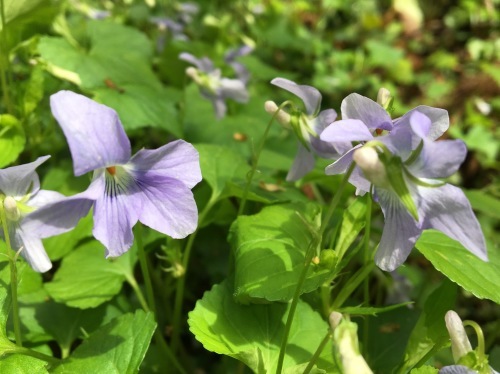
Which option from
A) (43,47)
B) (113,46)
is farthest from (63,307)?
(113,46)

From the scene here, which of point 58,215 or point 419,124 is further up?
point 419,124

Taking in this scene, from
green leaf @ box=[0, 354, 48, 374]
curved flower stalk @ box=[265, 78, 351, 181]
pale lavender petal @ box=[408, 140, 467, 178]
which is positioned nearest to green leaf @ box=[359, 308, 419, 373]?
curved flower stalk @ box=[265, 78, 351, 181]

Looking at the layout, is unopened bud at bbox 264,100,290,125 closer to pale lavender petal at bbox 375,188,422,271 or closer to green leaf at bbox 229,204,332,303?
green leaf at bbox 229,204,332,303

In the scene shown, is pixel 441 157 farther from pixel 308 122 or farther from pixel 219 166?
pixel 219 166

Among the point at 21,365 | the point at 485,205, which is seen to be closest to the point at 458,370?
the point at 21,365

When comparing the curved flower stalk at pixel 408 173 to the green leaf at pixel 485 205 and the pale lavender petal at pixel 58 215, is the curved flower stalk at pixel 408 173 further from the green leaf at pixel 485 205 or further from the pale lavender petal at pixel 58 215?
the green leaf at pixel 485 205

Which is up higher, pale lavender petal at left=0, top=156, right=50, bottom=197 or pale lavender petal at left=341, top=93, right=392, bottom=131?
pale lavender petal at left=341, top=93, right=392, bottom=131

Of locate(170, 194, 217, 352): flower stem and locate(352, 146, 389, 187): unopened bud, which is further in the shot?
locate(170, 194, 217, 352): flower stem
